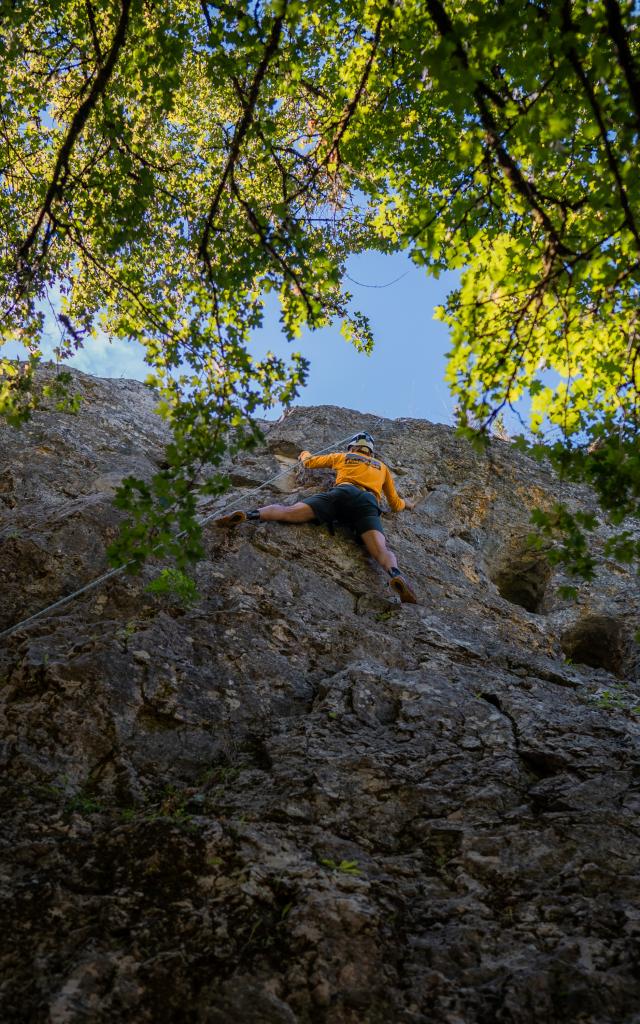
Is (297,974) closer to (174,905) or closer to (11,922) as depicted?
(174,905)

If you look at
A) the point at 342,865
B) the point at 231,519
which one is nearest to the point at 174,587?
the point at 231,519

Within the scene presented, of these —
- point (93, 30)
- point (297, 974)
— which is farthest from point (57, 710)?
point (93, 30)

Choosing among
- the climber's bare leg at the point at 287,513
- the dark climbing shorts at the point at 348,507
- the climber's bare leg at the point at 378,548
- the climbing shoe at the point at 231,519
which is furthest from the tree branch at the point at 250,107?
the climber's bare leg at the point at 378,548

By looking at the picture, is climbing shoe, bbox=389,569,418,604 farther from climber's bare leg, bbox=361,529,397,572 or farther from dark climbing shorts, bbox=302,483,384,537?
dark climbing shorts, bbox=302,483,384,537

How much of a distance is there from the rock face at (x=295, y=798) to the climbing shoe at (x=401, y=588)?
22 cm

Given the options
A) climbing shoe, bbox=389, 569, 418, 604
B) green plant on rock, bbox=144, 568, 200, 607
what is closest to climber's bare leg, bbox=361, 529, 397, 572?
climbing shoe, bbox=389, 569, 418, 604

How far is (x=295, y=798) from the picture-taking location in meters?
4.23

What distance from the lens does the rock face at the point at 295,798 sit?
2.92 meters

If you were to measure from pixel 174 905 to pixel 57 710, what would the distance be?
6.32 feet

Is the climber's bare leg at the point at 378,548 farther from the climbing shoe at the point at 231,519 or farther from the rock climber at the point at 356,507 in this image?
the climbing shoe at the point at 231,519

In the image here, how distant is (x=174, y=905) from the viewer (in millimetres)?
3295

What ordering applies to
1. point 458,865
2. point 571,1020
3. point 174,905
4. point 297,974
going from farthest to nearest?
point 458,865
point 174,905
point 297,974
point 571,1020

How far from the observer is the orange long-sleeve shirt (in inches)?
370

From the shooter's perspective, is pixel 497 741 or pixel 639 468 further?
pixel 497 741
